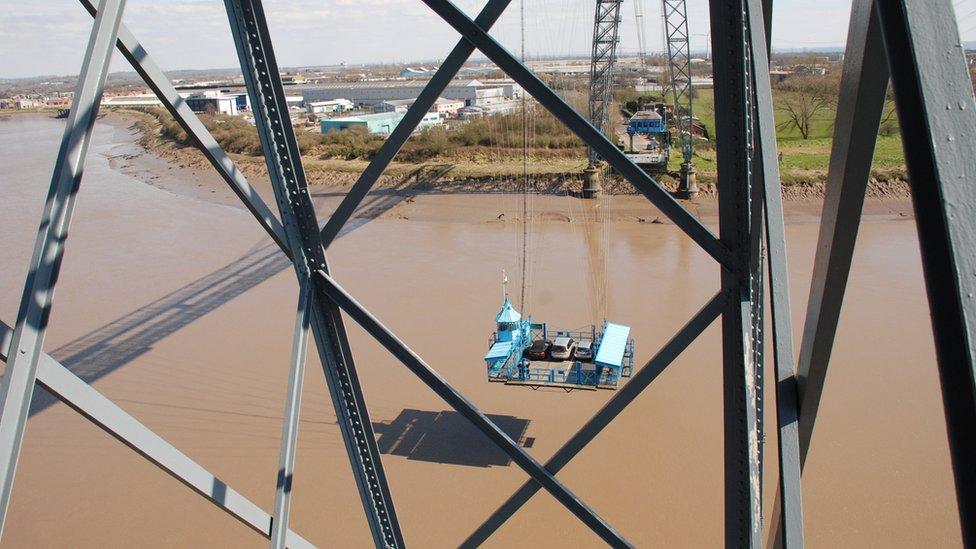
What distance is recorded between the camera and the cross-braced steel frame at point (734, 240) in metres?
0.69

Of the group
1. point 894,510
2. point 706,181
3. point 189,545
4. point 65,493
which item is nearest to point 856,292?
point 894,510

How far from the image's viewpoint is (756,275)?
186 cm

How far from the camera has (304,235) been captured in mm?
2211

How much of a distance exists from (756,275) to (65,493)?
7.46 metres

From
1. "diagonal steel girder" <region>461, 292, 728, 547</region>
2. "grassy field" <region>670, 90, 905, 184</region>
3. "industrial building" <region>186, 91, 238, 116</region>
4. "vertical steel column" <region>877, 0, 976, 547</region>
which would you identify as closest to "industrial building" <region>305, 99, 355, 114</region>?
"industrial building" <region>186, 91, 238, 116</region>

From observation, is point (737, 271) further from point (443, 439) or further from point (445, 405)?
point (445, 405)

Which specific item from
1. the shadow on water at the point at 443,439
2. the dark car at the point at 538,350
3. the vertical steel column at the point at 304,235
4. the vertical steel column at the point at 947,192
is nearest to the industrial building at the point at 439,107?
the shadow on water at the point at 443,439

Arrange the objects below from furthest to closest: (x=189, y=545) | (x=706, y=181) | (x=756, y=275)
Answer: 1. (x=706, y=181)
2. (x=189, y=545)
3. (x=756, y=275)

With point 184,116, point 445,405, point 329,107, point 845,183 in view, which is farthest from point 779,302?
Answer: point 329,107

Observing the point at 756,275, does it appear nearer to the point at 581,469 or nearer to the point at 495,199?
the point at 581,469

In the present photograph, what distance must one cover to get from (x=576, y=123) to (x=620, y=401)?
2.82 ft

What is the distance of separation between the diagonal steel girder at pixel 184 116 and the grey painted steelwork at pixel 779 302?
1.23 m

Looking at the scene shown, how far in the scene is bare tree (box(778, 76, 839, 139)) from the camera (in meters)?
26.8

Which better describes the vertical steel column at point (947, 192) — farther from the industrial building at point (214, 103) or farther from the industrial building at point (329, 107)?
the industrial building at point (329, 107)
